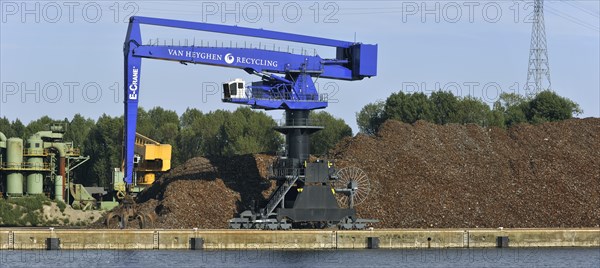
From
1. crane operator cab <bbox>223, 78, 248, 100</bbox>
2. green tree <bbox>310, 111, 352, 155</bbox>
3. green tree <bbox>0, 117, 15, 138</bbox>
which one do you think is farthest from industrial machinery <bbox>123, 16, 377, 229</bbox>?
green tree <bbox>0, 117, 15, 138</bbox>

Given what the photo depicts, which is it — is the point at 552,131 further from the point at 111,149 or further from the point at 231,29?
the point at 111,149

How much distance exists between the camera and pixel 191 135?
141 m

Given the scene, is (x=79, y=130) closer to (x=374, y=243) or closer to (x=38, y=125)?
(x=38, y=125)

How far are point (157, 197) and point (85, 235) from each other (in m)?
13.9

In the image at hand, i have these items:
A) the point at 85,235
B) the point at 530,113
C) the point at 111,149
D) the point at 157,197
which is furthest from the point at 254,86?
the point at 111,149

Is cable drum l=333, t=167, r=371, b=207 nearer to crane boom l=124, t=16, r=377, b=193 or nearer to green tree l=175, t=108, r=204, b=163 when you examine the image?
crane boom l=124, t=16, r=377, b=193

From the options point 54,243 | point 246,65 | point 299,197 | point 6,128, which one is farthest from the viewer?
point 6,128

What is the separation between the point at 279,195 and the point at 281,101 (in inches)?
214

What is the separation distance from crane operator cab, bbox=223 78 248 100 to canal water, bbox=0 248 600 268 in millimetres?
10860

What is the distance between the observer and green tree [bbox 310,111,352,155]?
12900 centimetres

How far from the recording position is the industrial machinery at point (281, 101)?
7725cm

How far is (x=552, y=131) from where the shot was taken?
9425 centimetres

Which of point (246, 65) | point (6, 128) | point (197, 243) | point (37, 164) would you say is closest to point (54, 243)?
point (197, 243)

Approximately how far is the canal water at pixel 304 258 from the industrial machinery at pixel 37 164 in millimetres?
28228
